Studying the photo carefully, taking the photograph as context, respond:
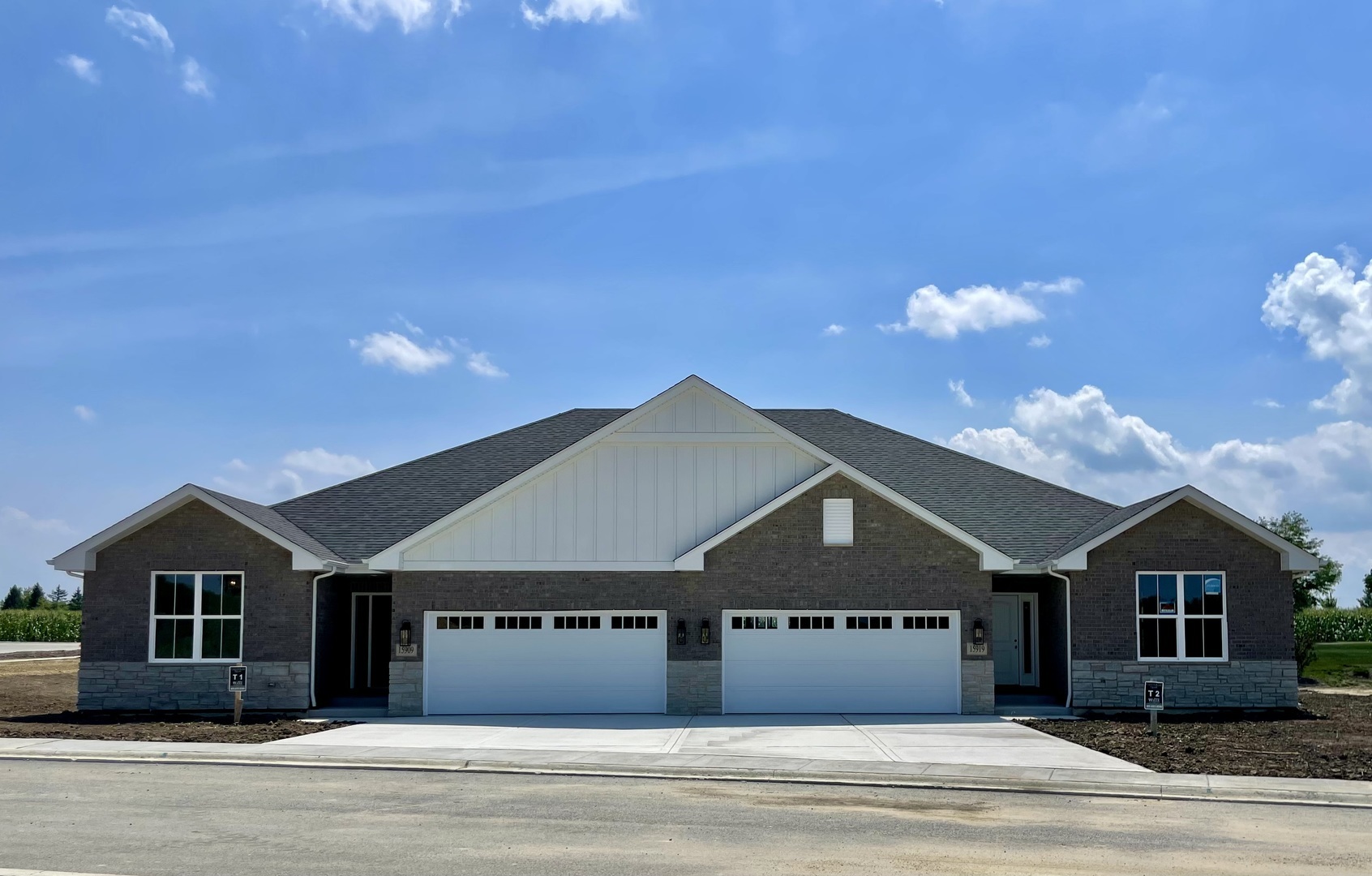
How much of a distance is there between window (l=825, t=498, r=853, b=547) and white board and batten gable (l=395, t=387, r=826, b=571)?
34.9 inches

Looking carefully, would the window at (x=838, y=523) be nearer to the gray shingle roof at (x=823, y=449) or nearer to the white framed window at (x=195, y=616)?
the gray shingle roof at (x=823, y=449)

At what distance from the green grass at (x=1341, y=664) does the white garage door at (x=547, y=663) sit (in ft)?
60.0

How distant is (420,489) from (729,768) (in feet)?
44.3

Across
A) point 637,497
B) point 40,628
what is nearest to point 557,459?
point 637,497

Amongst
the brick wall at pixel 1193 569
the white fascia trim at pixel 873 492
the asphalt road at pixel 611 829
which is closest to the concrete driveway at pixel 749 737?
the asphalt road at pixel 611 829

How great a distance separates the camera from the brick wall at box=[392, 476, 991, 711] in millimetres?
23141

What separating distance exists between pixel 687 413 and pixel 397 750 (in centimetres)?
910

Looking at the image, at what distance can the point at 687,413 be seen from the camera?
78.1 ft

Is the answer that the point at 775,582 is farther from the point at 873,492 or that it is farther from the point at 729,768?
the point at 729,768

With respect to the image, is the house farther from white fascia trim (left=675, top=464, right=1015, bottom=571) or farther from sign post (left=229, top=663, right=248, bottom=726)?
sign post (left=229, top=663, right=248, bottom=726)

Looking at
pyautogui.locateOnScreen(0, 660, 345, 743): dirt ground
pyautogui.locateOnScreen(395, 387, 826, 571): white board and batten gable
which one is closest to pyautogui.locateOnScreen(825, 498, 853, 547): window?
pyautogui.locateOnScreen(395, 387, 826, 571): white board and batten gable

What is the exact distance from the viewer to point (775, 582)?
910 inches

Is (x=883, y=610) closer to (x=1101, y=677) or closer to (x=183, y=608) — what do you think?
(x=1101, y=677)

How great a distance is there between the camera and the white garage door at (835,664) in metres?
23.1
